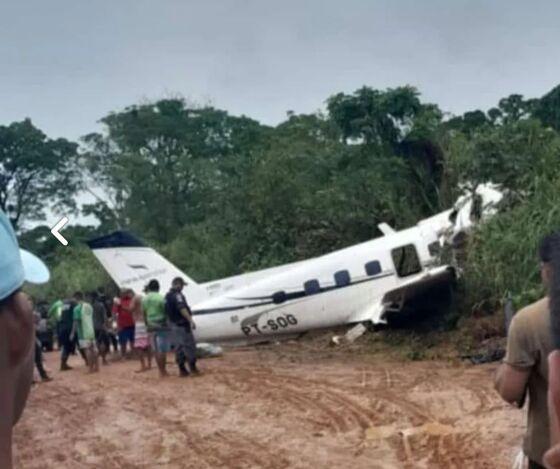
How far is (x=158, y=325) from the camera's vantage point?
52.7 feet

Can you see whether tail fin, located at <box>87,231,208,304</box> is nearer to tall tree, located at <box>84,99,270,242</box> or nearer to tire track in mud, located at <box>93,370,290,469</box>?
tire track in mud, located at <box>93,370,290,469</box>

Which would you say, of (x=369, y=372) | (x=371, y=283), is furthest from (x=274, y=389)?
(x=371, y=283)

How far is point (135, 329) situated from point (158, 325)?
2.37m

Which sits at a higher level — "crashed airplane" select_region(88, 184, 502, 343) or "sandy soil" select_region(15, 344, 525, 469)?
"crashed airplane" select_region(88, 184, 502, 343)

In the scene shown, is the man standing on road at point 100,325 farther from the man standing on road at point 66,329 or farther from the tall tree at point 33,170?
the tall tree at point 33,170

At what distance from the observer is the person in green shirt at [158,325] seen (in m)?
15.9

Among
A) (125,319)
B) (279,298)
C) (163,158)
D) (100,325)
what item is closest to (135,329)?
(125,319)

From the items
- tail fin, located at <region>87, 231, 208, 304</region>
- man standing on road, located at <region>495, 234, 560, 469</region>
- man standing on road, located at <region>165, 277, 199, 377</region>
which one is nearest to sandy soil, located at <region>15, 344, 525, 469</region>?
man standing on road, located at <region>165, 277, 199, 377</region>

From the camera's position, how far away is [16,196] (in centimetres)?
5316

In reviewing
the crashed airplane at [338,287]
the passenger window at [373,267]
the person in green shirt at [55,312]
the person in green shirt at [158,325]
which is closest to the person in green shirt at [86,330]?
the person in green shirt at [158,325]

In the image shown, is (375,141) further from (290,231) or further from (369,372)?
(369,372)

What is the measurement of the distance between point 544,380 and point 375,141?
72.1ft

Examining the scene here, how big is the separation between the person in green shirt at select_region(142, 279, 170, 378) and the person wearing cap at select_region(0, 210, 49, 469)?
47.2ft

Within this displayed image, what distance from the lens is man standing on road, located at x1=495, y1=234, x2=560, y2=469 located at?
363 cm
